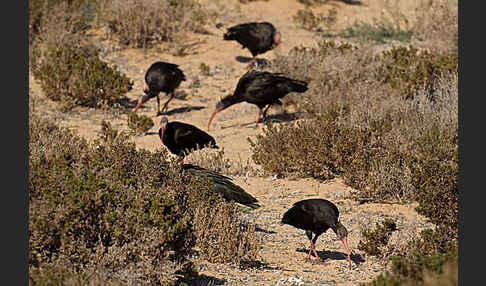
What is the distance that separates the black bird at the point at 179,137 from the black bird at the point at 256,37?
571 cm

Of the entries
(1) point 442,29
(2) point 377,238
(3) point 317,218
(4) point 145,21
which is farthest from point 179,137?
(1) point 442,29

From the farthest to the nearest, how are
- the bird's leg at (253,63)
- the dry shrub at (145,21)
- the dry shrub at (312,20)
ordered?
the dry shrub at (312,20) < the dry shrub at (145,21) < the bird's leg at (253,63)

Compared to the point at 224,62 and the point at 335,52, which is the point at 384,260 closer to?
the point at 335,52

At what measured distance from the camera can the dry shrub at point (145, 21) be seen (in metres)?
16.8

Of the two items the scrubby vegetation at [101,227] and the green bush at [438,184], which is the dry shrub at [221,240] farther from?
the green bush at [438,184]

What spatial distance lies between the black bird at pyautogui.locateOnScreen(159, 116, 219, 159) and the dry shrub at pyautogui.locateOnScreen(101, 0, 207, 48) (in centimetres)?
682

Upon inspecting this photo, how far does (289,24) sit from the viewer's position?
20.3m

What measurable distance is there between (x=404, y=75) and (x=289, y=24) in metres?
7.39

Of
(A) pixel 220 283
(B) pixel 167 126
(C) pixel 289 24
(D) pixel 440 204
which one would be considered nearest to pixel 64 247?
(A) pixel 220 283

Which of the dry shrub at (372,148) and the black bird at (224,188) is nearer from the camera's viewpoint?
the black bird at (224,188)

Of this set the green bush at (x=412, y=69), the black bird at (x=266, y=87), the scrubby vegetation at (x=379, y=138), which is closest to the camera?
the scrubby vegetation at (x=379, y=138)

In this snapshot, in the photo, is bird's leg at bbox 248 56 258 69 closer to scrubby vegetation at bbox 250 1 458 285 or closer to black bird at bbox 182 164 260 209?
scrubby vegetation at bbox 250 1 458 285

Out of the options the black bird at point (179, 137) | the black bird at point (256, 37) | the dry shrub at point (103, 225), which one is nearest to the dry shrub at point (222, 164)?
the black bird at point (179, 137)

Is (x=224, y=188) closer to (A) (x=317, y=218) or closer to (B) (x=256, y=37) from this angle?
(A) (x=317, y=218)
